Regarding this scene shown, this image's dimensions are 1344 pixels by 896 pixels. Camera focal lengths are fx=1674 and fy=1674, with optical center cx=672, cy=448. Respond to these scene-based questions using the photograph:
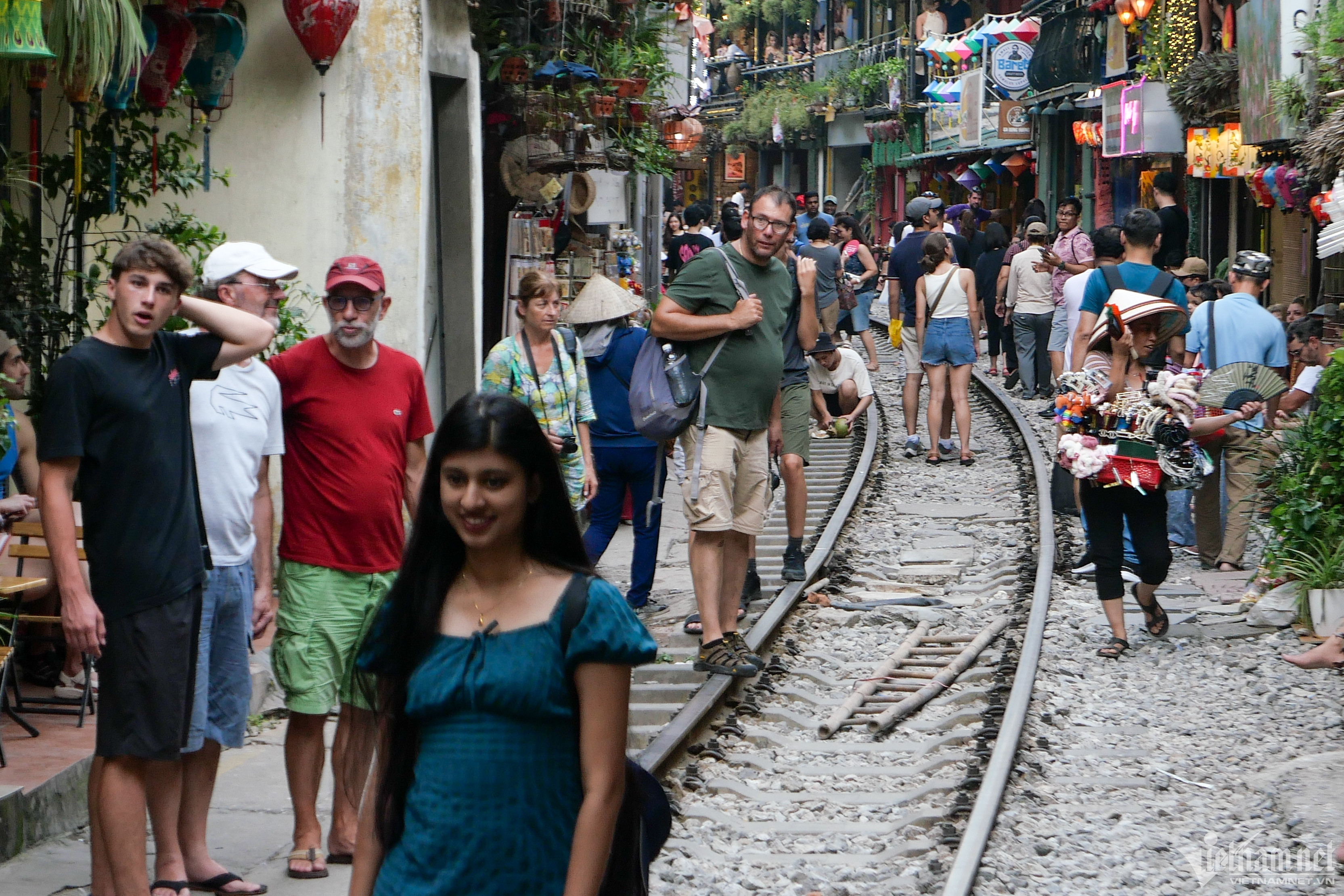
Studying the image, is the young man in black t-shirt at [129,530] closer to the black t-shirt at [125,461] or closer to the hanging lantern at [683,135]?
the black t-shirt at [125,461]

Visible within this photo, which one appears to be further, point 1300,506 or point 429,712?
point 1300,506

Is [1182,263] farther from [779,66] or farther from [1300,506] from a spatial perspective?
[779,66]

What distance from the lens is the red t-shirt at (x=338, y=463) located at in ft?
17.0

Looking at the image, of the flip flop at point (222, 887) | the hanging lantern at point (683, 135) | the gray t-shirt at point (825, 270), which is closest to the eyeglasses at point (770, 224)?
the flip flop at point (222, 887)

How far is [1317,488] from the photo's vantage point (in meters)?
8.73

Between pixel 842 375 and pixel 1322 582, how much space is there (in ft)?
17.6

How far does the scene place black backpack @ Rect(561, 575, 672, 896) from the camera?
2859 mm

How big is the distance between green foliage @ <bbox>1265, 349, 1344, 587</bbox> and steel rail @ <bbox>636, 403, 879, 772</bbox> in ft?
8.52

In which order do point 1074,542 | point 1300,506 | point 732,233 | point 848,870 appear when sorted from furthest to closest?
1. point 732,233
2. point 1074,542
3. point 1300,506
4. point 848,870

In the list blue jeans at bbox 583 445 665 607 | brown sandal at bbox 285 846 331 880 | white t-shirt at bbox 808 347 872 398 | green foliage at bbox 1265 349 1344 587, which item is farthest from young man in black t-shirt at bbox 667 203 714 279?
brown sandal at bbox 285 846 331 880

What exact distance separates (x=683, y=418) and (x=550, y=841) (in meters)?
4.73

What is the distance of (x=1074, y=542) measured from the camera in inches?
436

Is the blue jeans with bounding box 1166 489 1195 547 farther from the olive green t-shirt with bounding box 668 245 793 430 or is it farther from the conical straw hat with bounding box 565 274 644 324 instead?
the olive green t-shirt with bounding box 668 245 793 430

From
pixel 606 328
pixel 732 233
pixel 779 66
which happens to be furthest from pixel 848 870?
pixel 779 66
